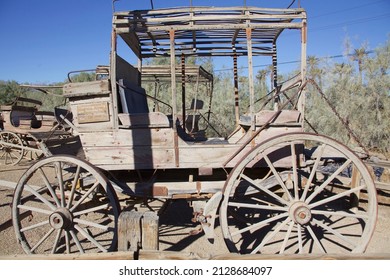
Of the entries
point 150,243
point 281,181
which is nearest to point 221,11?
point 281,181

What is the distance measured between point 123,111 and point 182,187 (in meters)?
1.13

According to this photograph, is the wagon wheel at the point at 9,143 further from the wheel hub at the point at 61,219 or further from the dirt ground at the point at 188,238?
the wheel hub at the point at 61,219

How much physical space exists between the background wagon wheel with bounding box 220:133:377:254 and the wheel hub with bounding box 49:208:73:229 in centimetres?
167

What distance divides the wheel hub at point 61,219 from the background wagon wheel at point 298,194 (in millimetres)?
1668

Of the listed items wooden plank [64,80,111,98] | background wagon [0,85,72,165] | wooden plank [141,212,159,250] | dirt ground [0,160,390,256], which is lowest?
dirt ground [0,160,390,256]

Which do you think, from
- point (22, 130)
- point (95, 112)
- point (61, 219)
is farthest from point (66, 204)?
point (22, 130)

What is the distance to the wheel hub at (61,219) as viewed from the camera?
3.02 meters

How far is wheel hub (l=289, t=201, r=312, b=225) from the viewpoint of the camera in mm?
2850

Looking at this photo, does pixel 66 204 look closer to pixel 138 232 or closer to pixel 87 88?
pixel 87 88

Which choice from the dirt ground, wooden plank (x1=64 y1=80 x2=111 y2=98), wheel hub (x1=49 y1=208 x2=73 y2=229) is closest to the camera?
wheel hub (x1=49 y1=208 x2=73 y2=229)

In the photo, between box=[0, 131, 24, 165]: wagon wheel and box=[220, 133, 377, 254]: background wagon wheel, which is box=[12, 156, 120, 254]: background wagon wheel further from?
A: box=[0, 131, 24, 165]: wagon wheel

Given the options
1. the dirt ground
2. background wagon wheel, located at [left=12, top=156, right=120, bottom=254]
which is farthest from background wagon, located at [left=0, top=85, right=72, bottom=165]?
background wagon wheel, located at [left=12, top=156, right=120, bottom=254]

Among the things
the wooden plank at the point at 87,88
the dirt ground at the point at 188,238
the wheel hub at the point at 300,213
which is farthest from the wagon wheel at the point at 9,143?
the wheel hub at the point at 300,213
